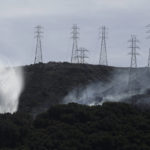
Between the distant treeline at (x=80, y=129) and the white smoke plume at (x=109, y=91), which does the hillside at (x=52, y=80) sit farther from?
the distant treeline at (x=80, y=129)

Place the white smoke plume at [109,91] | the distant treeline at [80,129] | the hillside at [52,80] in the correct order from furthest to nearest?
the hillside at [52,80]
the white smoke plume at [109,91]
the distant treeline at [80,129]

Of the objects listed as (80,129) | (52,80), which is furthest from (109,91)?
(80,129)

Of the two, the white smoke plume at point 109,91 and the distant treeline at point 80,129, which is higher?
the white smoke plume at point 109,91

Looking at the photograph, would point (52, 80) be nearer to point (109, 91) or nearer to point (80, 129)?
point (109, 91)

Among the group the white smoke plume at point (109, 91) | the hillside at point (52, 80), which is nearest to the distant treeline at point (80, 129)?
the white smoke plume at point (109, 91)

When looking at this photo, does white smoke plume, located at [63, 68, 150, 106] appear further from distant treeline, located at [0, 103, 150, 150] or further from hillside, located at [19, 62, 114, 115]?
distant treeline, located at [0, 103, 150, 150]

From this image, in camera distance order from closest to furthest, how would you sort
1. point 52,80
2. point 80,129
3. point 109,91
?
point 80,129 < point 109,91 < point 52,80

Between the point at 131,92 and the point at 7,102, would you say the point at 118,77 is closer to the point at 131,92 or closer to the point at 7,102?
the point at 131,92

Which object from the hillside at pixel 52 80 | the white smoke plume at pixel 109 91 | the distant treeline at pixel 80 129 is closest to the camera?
the distant treeline at pixel 80 129
